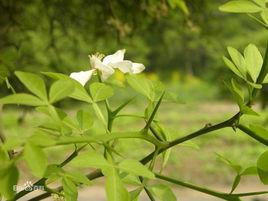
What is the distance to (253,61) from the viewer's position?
0.86 m

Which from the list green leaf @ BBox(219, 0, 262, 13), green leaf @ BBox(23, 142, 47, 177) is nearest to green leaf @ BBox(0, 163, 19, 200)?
green leaf @ BBox(23, 142, 47, 177)

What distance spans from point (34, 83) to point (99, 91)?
158 millimetres

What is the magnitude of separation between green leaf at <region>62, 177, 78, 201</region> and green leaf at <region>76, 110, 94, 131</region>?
81 mm

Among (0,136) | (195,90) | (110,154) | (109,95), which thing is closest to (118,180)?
(110,154)

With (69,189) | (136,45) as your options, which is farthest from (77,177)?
(136,45)

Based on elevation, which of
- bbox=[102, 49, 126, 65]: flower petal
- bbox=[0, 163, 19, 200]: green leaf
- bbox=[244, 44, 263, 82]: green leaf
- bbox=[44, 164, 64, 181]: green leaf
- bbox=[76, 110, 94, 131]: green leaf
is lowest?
bbox=[44, 164, 64, 181]: green leaf

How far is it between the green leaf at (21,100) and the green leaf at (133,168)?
4.8 inches

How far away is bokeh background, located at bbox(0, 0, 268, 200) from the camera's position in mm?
3004

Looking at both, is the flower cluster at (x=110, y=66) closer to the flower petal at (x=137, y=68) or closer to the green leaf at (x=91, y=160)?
the flower petal at (x=137, y=68)

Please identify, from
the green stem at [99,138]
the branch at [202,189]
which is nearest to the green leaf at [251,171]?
the branch at [202,189]

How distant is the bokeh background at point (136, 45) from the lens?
9.86 feet

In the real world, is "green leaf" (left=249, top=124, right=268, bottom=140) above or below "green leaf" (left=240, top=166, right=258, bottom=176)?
above

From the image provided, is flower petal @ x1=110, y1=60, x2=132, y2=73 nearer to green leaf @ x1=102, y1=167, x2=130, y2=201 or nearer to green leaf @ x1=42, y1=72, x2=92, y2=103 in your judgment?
green leaf @ x1=42, y1=72, x2=92, y2=103

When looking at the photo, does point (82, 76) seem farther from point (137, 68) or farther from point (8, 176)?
point (8, 176)
